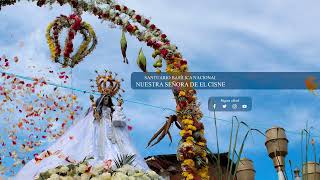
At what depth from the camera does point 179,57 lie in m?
9.34

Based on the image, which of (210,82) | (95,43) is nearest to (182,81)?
(210,82)

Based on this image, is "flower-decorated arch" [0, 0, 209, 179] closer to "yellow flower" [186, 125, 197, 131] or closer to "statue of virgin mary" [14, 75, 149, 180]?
"yellow flower" [186, 125, 197, 131]

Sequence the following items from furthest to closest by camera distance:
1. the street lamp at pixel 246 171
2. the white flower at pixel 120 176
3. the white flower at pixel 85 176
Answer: the street lamp at pixel 246 171, the white flower at pixel 85 176, the white flower at pixel 120 176

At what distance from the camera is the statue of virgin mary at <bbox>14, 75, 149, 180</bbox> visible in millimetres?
9570

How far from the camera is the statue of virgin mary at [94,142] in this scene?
31.4 ft

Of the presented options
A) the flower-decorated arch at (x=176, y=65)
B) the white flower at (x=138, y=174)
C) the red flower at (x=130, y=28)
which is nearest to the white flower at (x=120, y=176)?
the white flower at (x=138, y=174)

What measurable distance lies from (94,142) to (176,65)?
2474 mm

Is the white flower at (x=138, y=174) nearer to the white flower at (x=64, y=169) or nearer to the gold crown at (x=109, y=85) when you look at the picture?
the white flower at (x=64, y=169)

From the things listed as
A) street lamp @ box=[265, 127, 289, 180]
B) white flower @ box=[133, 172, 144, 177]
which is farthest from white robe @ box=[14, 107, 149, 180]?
white flower @ box=[133, 172, 144, 177]

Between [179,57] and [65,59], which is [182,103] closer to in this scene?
[179,57]

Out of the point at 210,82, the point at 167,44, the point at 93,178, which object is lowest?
the point at 93,178

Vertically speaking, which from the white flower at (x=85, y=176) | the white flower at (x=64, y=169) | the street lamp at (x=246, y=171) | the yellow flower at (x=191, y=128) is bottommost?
the street lamp at (x=246, y=171)

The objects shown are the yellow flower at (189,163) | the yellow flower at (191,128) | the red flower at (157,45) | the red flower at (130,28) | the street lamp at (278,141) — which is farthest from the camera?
the red flower at (130,28)

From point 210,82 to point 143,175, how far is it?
171 inches
